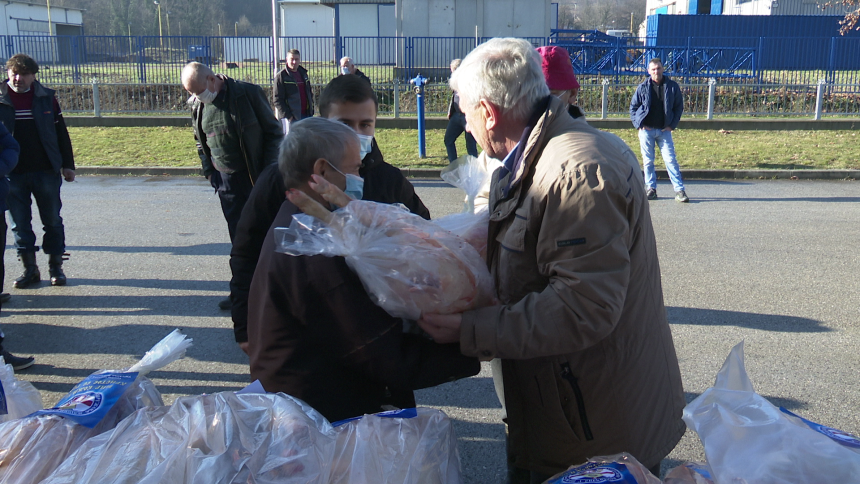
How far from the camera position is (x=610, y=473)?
4.67 ft

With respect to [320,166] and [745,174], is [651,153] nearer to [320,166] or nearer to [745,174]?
[745,174]

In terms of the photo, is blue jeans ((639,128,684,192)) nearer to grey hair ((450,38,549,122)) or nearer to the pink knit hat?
the pink knit hat

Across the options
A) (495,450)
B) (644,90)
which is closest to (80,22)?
(644,90)

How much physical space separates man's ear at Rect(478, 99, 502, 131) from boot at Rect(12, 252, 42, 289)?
5428 mm

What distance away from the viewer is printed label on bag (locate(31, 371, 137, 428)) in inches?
67.3

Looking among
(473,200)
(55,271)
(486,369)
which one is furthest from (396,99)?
(473,200)

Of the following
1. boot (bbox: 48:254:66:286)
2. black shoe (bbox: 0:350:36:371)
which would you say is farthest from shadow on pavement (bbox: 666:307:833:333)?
boot (bbox: 48:254:66:286)

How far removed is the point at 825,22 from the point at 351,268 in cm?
3610

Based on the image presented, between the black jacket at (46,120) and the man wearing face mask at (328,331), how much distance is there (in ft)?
15.9

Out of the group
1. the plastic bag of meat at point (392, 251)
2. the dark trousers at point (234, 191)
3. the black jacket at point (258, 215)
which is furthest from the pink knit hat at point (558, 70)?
the plastic bag of meat at point (392, 251)

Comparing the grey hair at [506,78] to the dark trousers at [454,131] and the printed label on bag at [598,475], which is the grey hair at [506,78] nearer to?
the printed label on bag at [598,475]

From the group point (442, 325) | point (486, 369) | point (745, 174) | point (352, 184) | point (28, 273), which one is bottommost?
point (486, 369)

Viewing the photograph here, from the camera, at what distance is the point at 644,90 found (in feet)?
32.1

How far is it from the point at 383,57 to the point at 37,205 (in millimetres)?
14892
